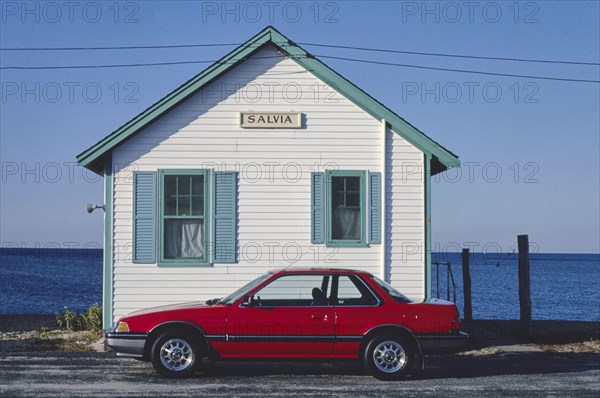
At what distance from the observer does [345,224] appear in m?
17.2

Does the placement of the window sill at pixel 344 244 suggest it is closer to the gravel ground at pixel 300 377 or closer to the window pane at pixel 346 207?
the window pane at pixel 346 207

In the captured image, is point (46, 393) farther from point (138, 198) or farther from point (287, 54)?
point (287, 54)

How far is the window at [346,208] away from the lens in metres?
17.1

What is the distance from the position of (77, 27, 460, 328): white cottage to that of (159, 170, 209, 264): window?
0.02 metres

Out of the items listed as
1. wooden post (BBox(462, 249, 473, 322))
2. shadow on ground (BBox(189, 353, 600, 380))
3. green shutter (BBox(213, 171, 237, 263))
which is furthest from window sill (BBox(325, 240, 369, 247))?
wooden post (BBox(462, 249, 473, 322))

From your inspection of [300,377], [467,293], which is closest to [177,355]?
[300,377]

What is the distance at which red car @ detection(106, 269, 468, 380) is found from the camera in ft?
41.2

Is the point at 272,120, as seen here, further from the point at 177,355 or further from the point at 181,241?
the point at 177,355

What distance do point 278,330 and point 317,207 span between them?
4.84 metres

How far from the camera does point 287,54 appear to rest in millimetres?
17297

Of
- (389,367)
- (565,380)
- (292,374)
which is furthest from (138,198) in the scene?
(565,380)

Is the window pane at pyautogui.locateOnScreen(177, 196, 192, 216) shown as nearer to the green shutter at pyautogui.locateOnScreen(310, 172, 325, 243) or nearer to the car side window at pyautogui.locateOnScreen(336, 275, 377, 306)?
the green shutter at pyautogui.locateOnScreen(310, 172, 325, 243)

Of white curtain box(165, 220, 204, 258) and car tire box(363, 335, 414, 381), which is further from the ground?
white curtain box(165, 220, 204, 258)

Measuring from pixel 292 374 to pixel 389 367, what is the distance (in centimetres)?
156
